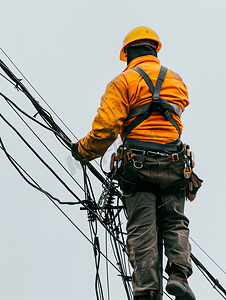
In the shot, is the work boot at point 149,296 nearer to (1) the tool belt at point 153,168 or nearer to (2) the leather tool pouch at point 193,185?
(1) the tool belt at point 153,168

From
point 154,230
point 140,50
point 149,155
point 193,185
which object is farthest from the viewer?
point 140,50

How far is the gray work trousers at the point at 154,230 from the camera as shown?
3.69m

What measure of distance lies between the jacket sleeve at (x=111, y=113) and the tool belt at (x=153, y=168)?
0.68ft

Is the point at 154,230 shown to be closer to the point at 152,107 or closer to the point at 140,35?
the point at 152,107

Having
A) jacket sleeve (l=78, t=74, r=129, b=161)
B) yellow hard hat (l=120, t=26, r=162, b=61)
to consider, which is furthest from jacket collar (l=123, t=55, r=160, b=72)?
jacket sleeve (l=78, t=74, r=129, b=161)

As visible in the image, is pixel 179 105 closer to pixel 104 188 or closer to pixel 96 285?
pixel 104 188

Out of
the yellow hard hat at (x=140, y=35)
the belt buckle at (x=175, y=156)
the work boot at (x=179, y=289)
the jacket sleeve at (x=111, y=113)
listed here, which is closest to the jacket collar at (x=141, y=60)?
the yellow hard hat at (x=140, y=35)

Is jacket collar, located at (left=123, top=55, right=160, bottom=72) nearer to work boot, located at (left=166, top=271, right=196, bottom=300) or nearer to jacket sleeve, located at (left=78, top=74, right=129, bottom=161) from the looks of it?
jacket sleeve, located at (left=78, top=74, right=129, bottom=161)

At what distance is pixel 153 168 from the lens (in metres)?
3.91

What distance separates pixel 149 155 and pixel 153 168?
115mm

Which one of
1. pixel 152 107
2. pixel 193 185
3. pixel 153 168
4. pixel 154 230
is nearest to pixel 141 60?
pixel 152 107

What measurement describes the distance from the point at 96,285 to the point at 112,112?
2600 millimetres

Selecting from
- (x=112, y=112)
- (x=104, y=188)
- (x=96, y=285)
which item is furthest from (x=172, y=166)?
(x=96, y=285)

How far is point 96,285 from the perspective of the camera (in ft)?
18.3
